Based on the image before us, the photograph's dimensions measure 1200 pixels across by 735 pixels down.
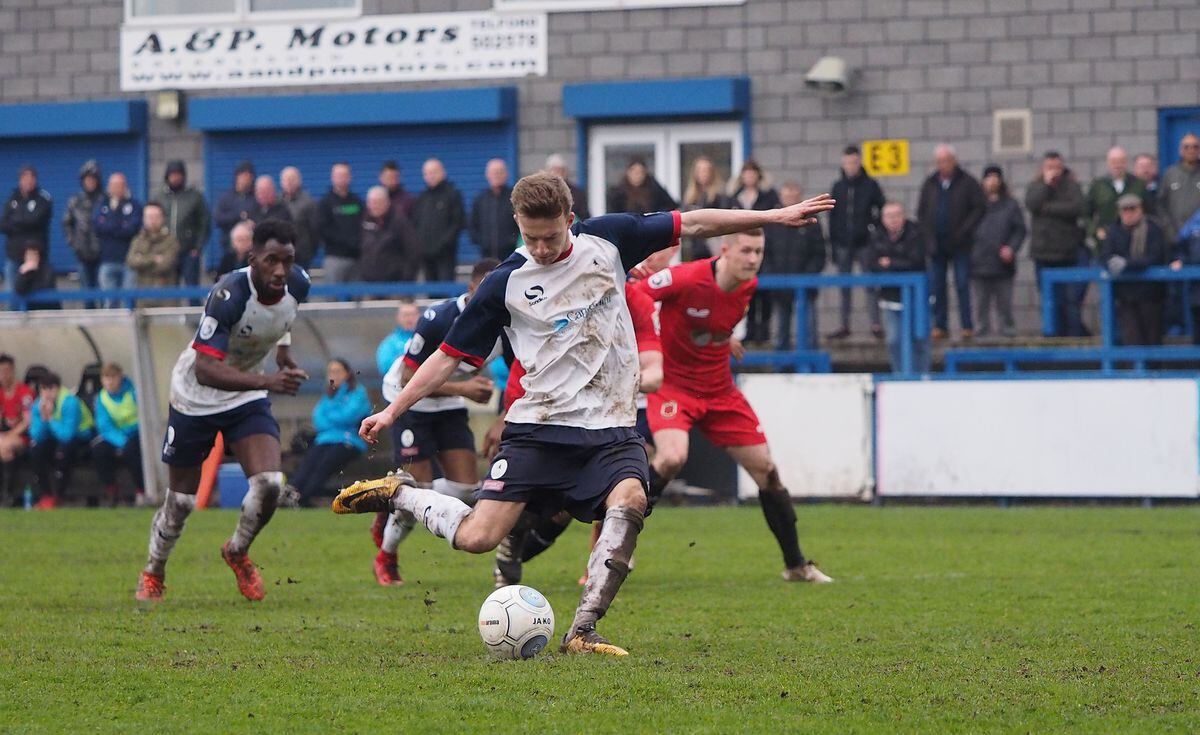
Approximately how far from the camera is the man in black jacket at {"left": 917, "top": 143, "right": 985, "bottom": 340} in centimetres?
1803

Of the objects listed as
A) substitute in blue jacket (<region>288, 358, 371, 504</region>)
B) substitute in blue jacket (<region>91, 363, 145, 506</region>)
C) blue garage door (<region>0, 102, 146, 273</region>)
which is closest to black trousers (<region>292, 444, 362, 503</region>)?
substitute in blue jacket (<region>288, 358, 371, 504</region>)

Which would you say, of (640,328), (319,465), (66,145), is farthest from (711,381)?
(66,145)

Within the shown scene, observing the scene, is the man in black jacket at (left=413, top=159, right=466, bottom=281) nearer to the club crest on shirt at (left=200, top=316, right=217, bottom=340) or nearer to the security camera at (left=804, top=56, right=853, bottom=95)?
the security camera at (left=804, top=56, right=853, bottom=95)

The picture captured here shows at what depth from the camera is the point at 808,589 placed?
1002cm

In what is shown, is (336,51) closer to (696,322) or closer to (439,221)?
(439,221)

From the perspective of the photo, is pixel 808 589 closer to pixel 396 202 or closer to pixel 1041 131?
pixel 396 202

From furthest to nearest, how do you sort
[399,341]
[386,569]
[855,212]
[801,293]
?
[855,212] < [801,293] < [399,341] < [386,569]

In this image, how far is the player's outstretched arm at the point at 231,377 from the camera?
9.44 m

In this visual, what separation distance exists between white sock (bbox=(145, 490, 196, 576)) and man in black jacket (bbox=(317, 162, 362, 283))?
9.41 metres

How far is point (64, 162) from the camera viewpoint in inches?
932

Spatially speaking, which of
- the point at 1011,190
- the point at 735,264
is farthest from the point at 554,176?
the point at 1011,190

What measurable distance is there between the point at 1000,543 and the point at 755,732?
7669mm

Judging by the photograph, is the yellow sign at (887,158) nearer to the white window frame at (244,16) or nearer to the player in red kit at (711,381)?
the white window frame at (244,16)

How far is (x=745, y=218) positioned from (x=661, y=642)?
1891mm
